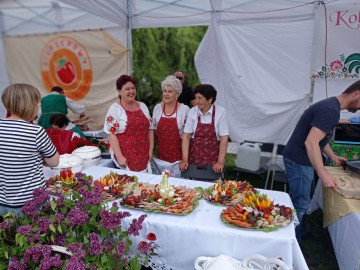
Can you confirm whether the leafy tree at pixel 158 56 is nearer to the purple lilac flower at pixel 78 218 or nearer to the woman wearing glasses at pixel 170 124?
the woman wearing glasses at pixel 170 124

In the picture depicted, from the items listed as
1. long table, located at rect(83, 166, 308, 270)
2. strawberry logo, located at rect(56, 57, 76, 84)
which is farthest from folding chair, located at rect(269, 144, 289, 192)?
strawberry logo, located at rect(56, 57, 76, 84)

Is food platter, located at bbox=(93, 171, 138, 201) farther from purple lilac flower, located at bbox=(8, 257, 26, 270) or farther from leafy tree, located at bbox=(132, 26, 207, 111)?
leafy tree, located at bbox=(132, 26, 207, 111)

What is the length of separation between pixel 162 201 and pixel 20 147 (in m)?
0.88

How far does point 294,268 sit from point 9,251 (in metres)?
1.41

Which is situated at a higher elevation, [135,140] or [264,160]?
[135,140]

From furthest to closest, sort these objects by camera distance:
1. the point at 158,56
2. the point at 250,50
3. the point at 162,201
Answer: the point at 158,56, the point at 250,50, the point at 162,201

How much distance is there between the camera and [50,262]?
1.26m

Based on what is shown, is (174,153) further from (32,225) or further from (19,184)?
(32,225)

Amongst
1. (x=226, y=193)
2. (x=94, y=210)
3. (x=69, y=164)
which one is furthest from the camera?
(x=69, y=164)

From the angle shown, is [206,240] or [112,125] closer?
[206,240]

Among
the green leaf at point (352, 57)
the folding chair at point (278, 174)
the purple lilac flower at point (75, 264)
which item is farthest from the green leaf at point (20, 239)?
the green leaf at point (352, 57)

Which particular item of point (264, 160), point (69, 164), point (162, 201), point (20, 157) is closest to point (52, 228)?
point (20, 157)

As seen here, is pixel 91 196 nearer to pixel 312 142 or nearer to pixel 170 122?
pixel 312 142

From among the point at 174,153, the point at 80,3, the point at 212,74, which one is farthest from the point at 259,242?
the point at 80,3
